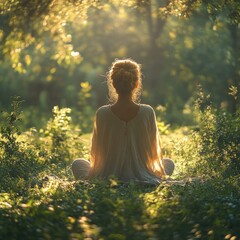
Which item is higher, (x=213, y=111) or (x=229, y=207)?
(x=213, y=111)

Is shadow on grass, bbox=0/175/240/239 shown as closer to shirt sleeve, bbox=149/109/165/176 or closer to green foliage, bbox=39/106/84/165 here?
shirt sleeve, bbox=149/109/165/176

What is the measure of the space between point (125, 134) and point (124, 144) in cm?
13

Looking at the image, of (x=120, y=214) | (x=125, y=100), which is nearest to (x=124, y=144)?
(x=125, y=100)

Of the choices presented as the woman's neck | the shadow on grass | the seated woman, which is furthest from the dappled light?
the woman's neck

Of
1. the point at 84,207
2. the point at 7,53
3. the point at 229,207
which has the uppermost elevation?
the point at 7,53

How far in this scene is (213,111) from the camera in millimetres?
11055

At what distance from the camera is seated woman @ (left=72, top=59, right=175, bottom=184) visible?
911cm

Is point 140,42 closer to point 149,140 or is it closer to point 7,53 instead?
point 7,53

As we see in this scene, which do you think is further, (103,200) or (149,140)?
(149,140)

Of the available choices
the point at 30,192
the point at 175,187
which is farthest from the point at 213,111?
the point at 30,192

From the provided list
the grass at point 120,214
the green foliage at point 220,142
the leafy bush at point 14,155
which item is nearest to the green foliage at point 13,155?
the leafy bush at point 14,155

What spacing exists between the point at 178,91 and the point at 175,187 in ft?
84.6

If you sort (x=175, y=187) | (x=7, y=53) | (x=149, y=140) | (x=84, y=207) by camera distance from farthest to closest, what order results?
(x=7, y=53) < (x=149, y=140) < (x=175, y=187) < (x=84, y=207)

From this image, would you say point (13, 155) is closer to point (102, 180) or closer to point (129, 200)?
point (102, 180)
